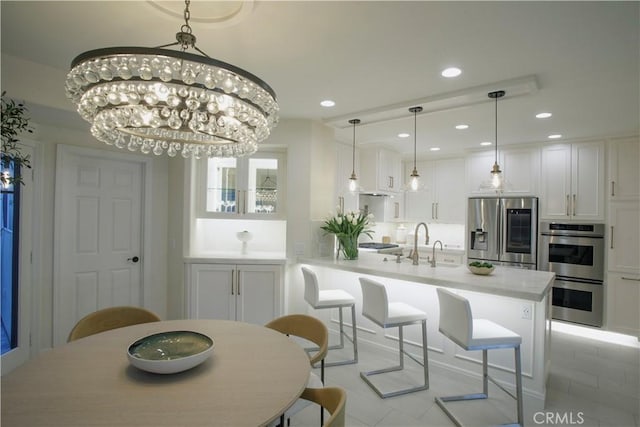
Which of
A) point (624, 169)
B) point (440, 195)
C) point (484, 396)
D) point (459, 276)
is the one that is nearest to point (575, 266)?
point (624, 169)

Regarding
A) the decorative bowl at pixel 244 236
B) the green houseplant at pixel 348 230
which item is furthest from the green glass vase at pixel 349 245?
the decorative bowl at pixel 244 236

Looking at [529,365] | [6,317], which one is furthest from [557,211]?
[6,317]

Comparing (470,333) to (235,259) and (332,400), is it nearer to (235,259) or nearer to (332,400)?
(332,400)

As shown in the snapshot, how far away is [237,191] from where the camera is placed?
3723mm

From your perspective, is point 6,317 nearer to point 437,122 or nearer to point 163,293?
point 163,293

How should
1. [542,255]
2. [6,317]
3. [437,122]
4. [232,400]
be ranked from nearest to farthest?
[232,400] < [6,317] < [437,122] < [542,255]

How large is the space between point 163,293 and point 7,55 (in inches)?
100

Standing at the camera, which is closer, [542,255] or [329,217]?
[329,217]

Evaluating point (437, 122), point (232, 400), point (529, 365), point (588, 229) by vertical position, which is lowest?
point (529, 365)

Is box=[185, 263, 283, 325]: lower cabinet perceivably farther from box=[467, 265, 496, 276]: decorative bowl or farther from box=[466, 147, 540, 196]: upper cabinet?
box=[466, 147, 540, 196]: upper cabinet

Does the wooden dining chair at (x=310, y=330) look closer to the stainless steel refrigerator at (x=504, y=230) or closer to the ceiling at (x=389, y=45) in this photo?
the ceiling at (x=389, y=45)

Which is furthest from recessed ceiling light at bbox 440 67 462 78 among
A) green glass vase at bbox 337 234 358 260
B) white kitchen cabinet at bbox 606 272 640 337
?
white kitchen cabinet at bbox 606 272 640 337

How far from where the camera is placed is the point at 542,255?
4426mm

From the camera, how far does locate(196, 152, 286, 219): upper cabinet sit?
12.2 ft
